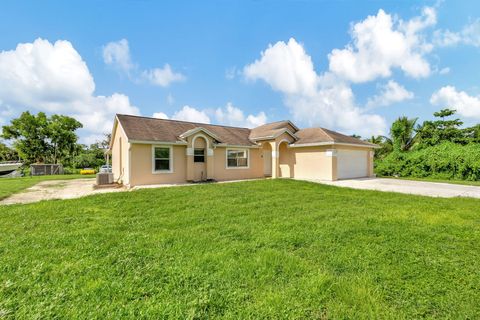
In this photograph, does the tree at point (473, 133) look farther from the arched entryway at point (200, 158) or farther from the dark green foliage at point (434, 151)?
the arched entryway at point (200, 158)

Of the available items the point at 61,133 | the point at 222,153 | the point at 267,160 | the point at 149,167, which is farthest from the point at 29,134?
the point at 267,160

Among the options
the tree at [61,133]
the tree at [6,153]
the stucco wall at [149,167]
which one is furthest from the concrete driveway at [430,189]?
the tree at [6,153]

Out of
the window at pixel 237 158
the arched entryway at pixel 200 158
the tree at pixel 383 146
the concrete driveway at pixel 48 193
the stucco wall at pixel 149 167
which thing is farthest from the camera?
the tree at pixel 383 146

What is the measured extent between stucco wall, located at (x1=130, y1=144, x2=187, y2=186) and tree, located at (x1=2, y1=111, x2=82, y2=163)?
28.7 metres

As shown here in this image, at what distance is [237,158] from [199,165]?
3542 mm

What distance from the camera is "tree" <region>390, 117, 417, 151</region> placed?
2480 cm

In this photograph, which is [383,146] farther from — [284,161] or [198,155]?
[198,155]

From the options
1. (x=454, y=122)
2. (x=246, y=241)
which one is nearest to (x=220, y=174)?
(x=246, y=241)

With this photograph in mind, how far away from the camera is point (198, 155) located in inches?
662

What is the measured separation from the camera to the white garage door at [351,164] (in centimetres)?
1845

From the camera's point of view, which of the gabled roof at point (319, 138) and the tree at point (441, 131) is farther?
the tree at point (441, 131)

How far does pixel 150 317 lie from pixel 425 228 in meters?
6.62

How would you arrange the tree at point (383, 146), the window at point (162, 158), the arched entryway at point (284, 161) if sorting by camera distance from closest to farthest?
the window at point (162, 158), the arched entryway at point (284, 161), the tree at point (383, 146)

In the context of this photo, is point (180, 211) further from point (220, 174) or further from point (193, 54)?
point (193, 54)
